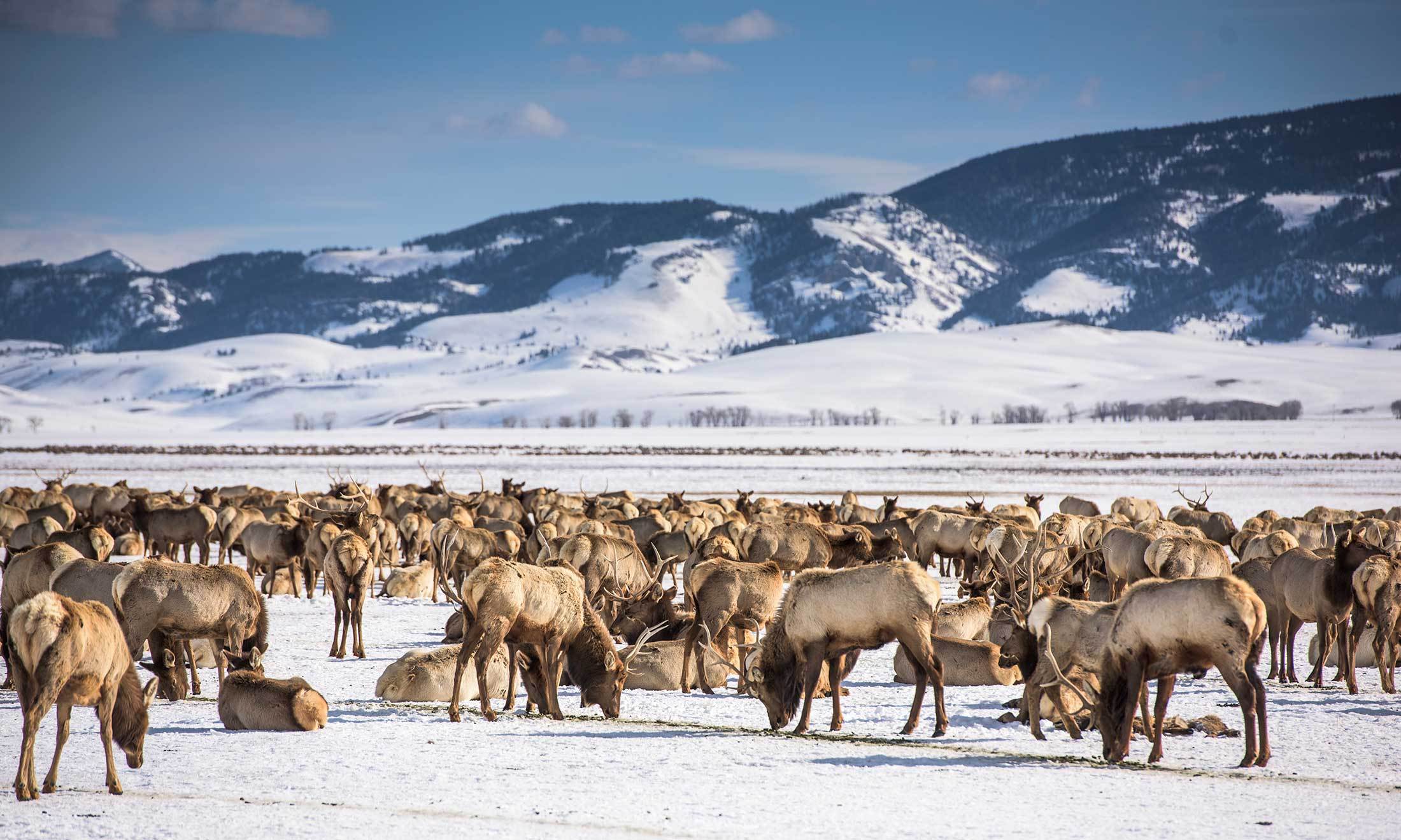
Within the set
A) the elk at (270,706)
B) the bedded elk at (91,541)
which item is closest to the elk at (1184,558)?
the elk at (270,706)

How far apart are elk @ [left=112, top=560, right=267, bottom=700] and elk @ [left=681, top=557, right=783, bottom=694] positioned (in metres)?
4.24

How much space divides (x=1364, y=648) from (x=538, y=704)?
9170 mm

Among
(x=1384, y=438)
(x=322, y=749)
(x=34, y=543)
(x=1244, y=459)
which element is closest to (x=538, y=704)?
(x=322, y=749)

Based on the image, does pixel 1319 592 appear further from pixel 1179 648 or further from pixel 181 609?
pixel 181 609

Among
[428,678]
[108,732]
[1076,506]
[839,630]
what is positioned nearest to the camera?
[108,732]

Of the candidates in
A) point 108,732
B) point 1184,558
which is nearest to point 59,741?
point 108,732

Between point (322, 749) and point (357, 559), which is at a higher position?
point (357, 559)

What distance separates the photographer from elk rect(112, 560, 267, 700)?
11.5 meters

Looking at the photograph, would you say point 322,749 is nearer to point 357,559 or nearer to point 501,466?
point 357,559

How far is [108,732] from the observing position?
8.51 m

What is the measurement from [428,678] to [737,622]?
330 centimetres

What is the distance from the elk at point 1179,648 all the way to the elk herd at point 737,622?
2cm

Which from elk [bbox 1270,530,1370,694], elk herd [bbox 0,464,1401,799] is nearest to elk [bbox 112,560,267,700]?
elk herd [bbox 0,464,1401,799]

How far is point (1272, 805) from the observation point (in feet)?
27.3
